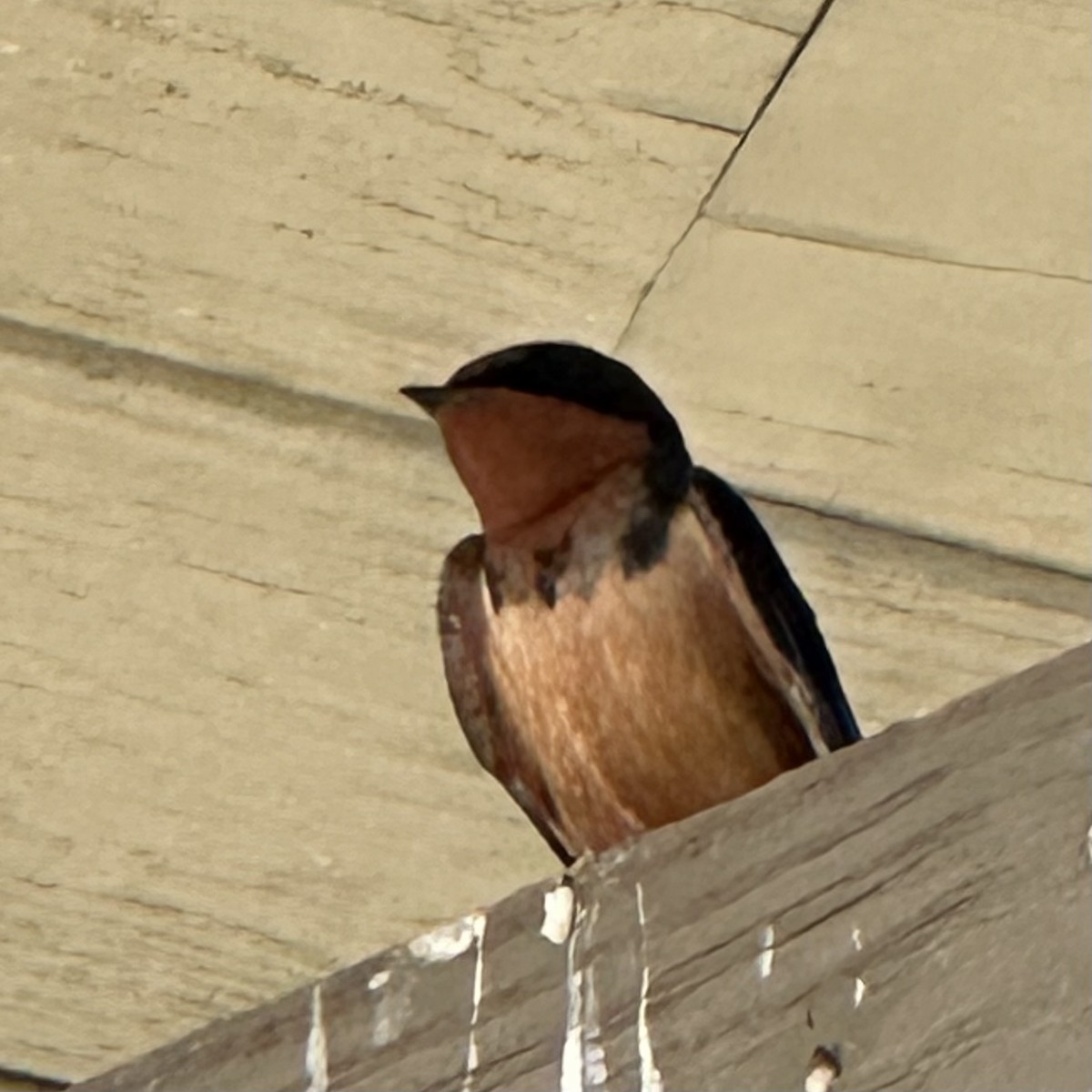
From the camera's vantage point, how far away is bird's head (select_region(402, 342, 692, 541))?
178 cm

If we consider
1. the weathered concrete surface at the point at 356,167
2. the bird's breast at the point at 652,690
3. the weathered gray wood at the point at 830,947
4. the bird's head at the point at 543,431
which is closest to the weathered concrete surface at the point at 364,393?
the weathered concrete surface at the point at 356,167

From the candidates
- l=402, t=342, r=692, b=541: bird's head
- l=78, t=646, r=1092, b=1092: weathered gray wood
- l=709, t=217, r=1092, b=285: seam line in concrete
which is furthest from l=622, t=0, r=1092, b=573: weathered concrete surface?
l=78, t=646, r=1092, b=1092: weathered gray wood

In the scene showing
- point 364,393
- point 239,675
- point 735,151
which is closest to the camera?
point 735,151

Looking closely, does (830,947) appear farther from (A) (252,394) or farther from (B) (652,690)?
(A) (252,394)

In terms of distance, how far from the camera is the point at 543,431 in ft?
5.93

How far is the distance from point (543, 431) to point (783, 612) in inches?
7.7

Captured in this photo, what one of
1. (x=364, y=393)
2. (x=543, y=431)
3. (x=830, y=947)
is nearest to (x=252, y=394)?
(x=364, y=393)

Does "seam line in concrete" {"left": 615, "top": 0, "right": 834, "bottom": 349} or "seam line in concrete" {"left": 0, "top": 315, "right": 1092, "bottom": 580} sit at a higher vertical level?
"seam line in concrete" {"left": 615, "top": 0, "right": 834, "bottom": 349}

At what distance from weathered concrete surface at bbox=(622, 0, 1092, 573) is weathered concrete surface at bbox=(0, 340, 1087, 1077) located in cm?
6

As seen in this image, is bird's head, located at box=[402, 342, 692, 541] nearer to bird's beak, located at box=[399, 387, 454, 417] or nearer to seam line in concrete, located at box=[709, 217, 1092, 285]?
bird's beak, located at box=[399, 387, 454, 417]

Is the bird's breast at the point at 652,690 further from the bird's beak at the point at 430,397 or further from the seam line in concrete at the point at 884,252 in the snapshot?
the seam line in concrete at the point at 884,252

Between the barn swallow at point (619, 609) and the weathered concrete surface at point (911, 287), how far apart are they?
16cm

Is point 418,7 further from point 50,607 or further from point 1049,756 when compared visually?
point 1049,756

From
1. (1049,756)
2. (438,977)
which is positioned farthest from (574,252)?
(1049,756)
